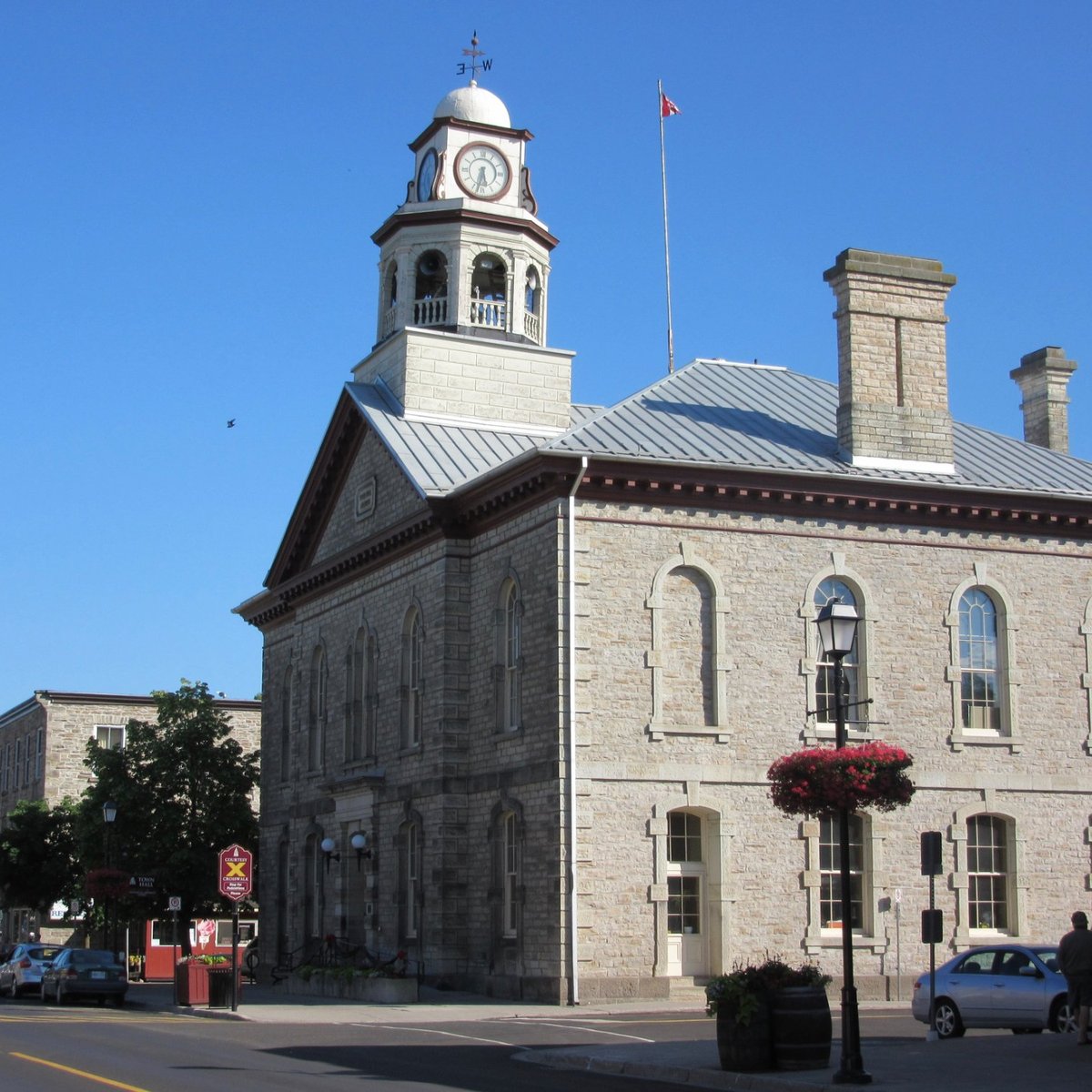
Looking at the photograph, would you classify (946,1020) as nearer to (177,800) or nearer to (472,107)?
(472,107)

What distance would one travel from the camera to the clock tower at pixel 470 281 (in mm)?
40781

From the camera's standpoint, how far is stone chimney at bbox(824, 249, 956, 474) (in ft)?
112

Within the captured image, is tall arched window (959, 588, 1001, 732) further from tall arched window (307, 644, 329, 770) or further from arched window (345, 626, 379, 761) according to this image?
tall arched window (307, 644, 329, 770)

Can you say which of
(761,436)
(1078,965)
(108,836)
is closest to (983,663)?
(761,436)

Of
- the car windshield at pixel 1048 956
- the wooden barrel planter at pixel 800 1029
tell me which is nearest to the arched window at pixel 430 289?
the car windshield at pixel 1048 956

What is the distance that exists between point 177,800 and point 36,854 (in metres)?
14.6

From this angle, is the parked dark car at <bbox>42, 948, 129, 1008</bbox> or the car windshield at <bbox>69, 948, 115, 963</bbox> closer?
the parked dark car at <bbox>42, 948, 129, 1008</bbox>

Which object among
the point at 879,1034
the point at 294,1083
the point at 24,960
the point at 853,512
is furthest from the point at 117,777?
the point at 294,1083

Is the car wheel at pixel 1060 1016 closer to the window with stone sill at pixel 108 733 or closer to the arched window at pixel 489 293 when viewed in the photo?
the arched window at pixel 489 293

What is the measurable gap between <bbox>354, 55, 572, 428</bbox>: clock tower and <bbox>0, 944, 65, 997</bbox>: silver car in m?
15.5

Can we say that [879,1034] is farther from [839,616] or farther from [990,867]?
[990,867]

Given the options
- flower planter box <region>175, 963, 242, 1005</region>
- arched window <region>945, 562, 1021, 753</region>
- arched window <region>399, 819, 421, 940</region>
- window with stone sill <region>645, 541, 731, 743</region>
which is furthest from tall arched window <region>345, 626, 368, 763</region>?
arched window <region>945, 562, 1021, 753</region>

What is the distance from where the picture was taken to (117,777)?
1989 inches

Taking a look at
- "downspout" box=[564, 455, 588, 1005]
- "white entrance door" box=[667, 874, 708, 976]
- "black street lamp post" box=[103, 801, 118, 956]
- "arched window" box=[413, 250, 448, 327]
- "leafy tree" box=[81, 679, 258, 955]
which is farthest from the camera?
"leafy tree" box=[81, 679, 258, 955]
